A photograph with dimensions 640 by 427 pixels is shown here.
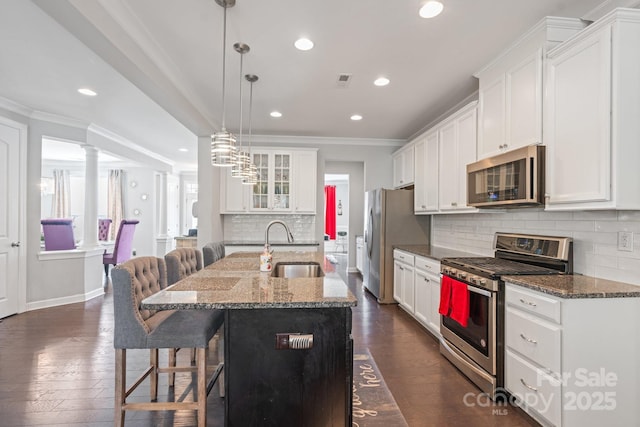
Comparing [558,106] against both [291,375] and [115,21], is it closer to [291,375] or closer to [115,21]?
[291,375]

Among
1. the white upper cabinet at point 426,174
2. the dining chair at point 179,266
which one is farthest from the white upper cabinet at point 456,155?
the dining chair at point 179,266

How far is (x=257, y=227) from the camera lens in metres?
5.47

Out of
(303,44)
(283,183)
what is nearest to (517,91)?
(303,44)

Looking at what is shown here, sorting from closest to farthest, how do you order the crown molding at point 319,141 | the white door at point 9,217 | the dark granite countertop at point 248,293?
the dark granite countertop at point 248,293 → the white door at point 9,217 → the crown molding at point 319,141

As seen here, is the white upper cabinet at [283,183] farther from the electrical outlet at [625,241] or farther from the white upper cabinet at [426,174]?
the electrical outlet at [625,241]

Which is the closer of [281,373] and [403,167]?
[281,373]

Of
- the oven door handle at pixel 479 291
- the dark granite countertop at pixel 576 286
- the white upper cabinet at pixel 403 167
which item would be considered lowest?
the oven door handle at pixel 479 291

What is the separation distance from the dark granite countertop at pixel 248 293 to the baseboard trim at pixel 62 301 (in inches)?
147

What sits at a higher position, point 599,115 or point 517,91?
point 517,91

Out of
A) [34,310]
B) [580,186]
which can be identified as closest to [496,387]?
[580,186]

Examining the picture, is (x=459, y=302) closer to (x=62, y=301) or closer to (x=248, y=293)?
(x=248, y=293)

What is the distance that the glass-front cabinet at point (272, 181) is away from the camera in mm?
5211

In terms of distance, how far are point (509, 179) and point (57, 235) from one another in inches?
244

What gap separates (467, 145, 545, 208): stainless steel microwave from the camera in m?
2.23
